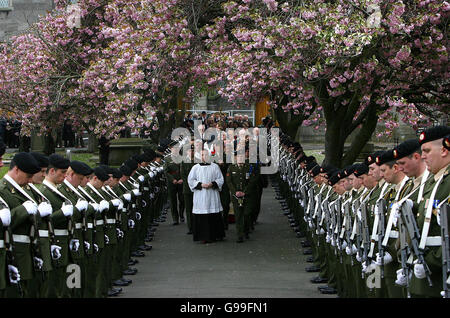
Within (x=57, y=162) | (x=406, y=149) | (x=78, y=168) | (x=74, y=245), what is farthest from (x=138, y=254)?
(x=406, y=149)

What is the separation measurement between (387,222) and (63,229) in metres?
3.65

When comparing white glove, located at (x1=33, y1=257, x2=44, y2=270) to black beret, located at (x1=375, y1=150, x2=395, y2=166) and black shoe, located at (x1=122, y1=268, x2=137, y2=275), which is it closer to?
black beret, located at (x1=375, y1=150, x2=395, y2=166)

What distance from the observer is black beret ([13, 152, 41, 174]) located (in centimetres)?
813

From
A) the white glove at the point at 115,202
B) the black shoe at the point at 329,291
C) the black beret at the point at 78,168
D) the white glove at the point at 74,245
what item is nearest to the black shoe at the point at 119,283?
the white glove at the point at 115,202

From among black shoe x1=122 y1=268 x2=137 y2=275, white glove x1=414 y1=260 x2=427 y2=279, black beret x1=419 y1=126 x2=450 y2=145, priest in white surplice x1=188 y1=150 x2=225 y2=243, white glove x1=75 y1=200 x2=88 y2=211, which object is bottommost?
black shoe x1=122 y1=268 x2=137 y2=275

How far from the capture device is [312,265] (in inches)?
547

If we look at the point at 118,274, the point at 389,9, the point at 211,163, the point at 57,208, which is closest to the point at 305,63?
the point at 389,9

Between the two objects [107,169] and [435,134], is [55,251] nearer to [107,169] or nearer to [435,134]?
[107,169]

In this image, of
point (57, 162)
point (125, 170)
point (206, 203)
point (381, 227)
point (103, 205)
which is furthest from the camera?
point (206, 203)

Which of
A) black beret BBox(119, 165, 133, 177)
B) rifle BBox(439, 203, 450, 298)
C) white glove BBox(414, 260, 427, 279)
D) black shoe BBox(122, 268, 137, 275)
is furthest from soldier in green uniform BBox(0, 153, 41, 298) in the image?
black beret BBox(119, 165, 133, 177)

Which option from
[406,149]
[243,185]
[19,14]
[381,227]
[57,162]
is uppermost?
[19,14]

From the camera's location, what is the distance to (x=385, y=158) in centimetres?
890

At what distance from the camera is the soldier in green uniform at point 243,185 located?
55.7ft

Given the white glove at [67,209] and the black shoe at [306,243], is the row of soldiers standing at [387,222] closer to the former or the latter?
the black shoe at [306,243]
